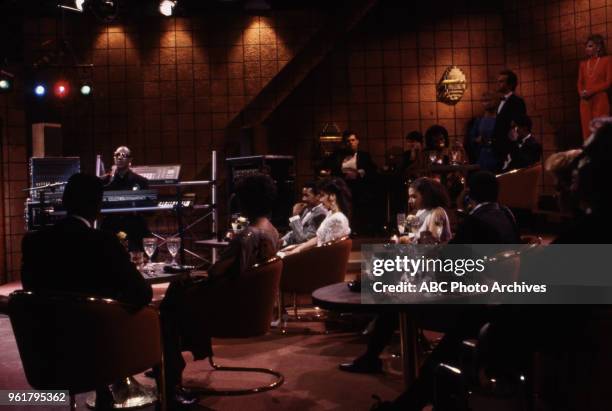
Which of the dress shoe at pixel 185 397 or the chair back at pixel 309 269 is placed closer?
the dress shoe at pixel 185 397

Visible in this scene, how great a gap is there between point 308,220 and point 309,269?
108 centimetres

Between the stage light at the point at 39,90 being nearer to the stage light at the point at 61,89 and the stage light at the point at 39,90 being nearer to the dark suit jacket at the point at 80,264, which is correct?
the stage light at the point at 61,89

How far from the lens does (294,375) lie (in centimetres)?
407

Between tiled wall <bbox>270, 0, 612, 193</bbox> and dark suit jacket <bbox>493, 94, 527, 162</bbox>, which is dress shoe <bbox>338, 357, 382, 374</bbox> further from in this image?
tiled wall <bbox>270, 0, 612, 193</bbox>

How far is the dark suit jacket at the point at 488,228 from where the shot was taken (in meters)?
3.39

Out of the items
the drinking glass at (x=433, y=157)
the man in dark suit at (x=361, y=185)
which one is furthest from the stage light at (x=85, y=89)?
the drinking glass at (x=433, y=157)

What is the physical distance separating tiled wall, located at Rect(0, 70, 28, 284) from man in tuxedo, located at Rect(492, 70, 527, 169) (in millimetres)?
6197

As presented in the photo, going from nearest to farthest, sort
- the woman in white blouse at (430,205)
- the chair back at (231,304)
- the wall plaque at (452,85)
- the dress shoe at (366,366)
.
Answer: the chair back at (231,304)
the dress shoe at (366,366)
the woman in white blouse at (430,205)
the wall plaque at (452,85)

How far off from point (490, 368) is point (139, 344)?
1.76 metres

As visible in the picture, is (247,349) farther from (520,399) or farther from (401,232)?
(520,399)

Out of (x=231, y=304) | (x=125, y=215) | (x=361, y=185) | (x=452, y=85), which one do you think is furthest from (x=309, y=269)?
(x=452, y=85)

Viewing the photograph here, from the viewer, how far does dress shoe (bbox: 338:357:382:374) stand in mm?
4074

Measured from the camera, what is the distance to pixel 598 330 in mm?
1719

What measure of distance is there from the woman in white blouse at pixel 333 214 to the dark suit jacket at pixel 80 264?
8.54 ft
